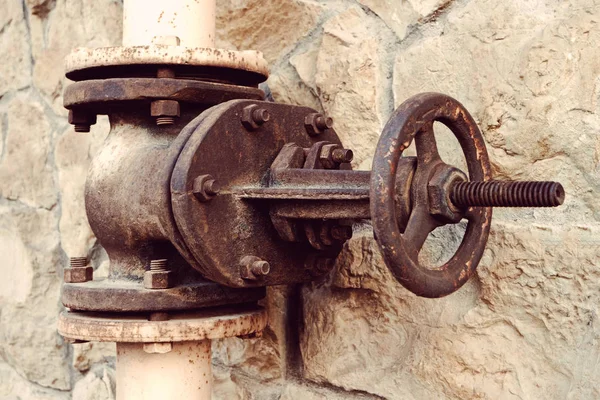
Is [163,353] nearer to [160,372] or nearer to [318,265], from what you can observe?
[160,372]

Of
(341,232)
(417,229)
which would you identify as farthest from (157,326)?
(417,229)

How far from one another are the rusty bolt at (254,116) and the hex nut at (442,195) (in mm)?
231

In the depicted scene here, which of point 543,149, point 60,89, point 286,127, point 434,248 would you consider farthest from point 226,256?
point 60,89

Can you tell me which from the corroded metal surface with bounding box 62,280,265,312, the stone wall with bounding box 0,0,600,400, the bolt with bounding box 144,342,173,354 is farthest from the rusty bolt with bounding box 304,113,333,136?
the bolt with bounding box 144,342,173,354

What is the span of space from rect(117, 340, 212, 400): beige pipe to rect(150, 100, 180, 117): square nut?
12.0 inches

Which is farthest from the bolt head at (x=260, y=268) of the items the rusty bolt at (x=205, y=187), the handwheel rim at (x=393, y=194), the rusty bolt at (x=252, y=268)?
the handwheel rim at (x=393, y=194)

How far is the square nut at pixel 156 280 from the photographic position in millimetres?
955

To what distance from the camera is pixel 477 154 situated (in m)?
0.85

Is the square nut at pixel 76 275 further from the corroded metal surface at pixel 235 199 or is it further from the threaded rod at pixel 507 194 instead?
the threaded rod at pixel 507 194

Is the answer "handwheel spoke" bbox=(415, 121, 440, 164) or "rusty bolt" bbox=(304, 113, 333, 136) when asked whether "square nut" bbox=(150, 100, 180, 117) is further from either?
"handwheel spoke" bbox=(415, 121, 440, 164)

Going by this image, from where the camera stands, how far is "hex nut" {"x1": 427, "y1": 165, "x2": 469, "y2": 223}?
0.80m

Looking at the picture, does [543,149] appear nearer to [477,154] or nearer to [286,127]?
[477,154]

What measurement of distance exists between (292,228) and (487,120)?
288 millimetres

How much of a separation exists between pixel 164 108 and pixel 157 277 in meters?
0.21
